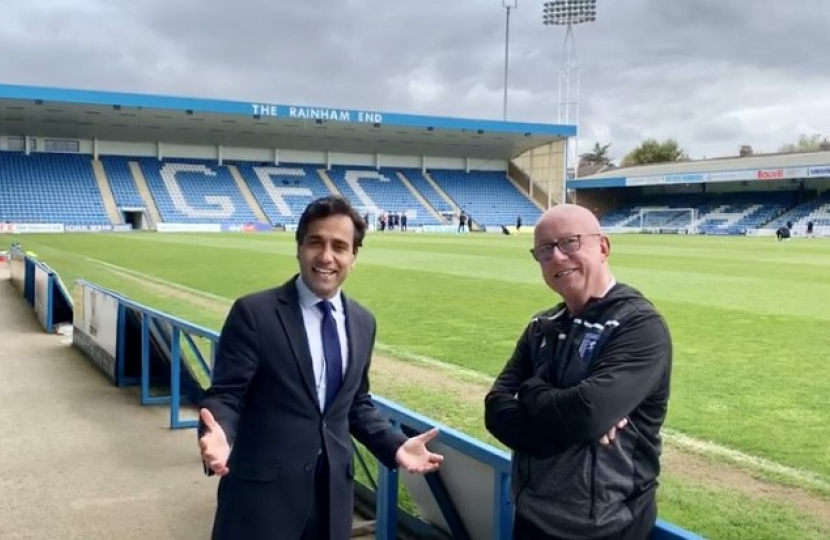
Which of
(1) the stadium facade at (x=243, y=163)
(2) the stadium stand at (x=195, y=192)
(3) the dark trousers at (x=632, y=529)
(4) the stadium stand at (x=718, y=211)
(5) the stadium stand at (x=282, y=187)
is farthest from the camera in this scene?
(5) the stadium stand at (x=282, y=187)

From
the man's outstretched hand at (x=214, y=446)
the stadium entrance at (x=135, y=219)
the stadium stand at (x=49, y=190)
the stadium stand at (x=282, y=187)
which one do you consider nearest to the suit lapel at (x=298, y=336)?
the man's outstretched hand at (x=214, y=446)

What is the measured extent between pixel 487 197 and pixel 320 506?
→ 5863cm

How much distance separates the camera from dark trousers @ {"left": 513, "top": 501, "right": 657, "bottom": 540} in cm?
205

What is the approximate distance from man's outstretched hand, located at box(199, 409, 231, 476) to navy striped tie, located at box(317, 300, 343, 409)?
0.34m

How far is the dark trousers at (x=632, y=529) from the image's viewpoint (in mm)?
2051

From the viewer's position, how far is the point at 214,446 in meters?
2.21

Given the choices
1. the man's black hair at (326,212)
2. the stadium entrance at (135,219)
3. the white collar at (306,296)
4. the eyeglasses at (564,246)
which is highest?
the stadium entrance at (135,219)

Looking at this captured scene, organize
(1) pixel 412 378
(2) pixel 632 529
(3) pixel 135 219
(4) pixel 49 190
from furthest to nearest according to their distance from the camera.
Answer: (3) pixel 135 219, (4) pixel 49 190, (1) pixel 412 378, (2) pixel 632 529

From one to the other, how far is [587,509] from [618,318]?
1.64ft

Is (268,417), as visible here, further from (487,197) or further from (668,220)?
(487,197)

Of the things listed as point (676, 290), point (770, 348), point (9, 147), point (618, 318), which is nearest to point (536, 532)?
point (618, 318)

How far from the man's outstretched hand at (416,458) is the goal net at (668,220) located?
175 ft

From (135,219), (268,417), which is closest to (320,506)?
(268,417)

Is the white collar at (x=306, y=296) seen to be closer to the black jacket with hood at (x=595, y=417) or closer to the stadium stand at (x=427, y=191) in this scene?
the black jacket with hood at (x=595, y=417)
